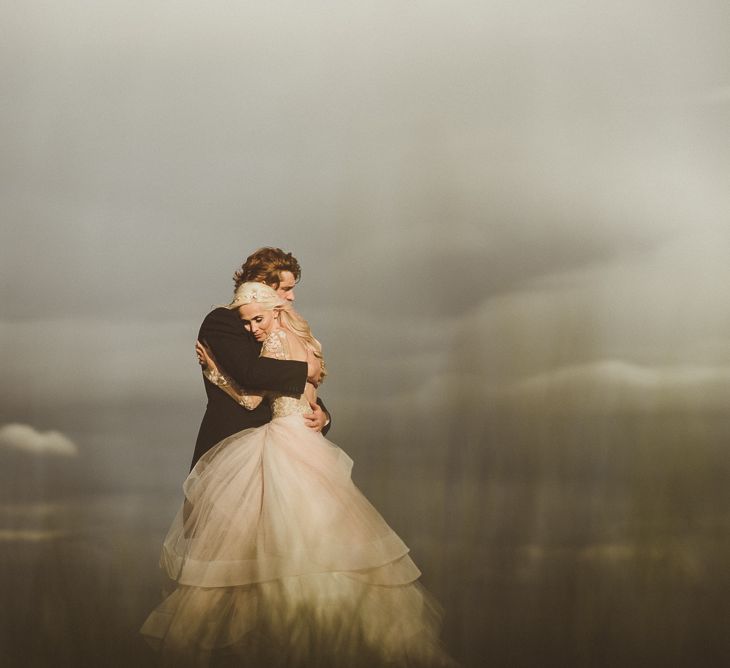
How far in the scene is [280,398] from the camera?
301 centimetres

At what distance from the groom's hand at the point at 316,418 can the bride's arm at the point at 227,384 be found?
139mm

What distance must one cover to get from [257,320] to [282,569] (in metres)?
0.66

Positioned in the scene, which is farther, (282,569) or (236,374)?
(236,374)

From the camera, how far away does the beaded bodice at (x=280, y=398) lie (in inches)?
119

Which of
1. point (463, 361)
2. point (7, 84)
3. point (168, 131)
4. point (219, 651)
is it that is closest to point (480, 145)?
point (463, 361)

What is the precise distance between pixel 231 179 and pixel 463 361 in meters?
1.09

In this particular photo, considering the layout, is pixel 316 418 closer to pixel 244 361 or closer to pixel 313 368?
pixel 313 368

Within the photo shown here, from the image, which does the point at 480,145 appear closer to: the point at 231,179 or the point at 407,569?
the point at 231,179

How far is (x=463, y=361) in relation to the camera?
398 centimetres

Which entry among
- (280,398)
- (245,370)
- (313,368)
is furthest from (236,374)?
(313,368)

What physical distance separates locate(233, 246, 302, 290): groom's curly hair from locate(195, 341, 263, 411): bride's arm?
0.25 m

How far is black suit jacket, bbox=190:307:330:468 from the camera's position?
2.96 meters

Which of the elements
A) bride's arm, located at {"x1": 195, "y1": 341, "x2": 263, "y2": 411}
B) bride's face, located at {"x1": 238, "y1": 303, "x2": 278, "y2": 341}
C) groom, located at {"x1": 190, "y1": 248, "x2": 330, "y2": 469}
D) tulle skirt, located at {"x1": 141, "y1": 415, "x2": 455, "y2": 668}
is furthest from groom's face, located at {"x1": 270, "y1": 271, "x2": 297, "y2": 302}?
tulle skirt, located at {"x1": 141, "y1": 415, "x2": 455, "y2": 668}

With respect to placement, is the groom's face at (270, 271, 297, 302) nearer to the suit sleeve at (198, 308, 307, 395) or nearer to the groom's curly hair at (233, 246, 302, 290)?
the groom's curly hair at (233, 246, 302, 290)
